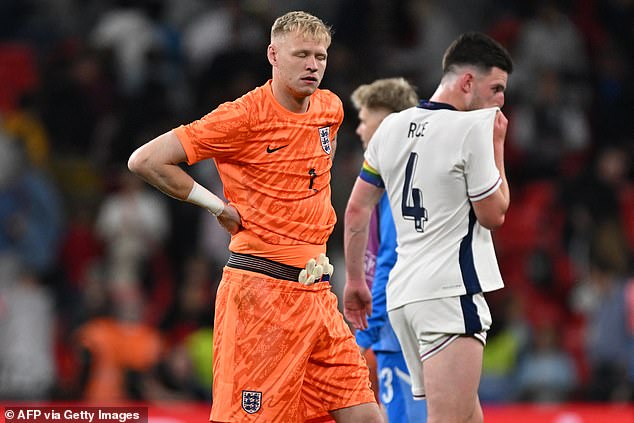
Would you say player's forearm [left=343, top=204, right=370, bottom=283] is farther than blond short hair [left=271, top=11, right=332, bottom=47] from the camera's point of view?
Yes

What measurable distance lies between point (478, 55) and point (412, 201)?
29.7 inches

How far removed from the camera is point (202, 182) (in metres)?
11.7

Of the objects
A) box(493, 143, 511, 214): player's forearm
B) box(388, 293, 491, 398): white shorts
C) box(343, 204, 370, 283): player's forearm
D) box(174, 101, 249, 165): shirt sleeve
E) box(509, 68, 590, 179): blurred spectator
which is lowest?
box(388, 293, 491, 398): white shorts

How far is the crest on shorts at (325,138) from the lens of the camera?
5.77 m

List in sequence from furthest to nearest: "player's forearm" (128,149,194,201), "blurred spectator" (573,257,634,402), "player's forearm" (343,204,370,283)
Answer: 1. "blurred spectator" (573,257,634,402)
2. "player's forearm" (343,204,370,283)
3. "player's forearm" (128,149,194,201)

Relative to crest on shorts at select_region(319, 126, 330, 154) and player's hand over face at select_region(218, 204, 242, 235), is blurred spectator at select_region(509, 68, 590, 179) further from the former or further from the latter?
player's hand over face at select_region(218, 204, 242, 235)

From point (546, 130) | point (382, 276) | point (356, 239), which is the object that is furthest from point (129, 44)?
point (356, 239)

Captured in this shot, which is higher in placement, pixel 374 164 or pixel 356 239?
pixel 374 164

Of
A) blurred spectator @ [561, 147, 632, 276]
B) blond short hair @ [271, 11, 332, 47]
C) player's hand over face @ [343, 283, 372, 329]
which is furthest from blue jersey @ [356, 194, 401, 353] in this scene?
blurred spectator @ [561, 147, 632, 276]

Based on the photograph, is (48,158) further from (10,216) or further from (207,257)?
(207,257)

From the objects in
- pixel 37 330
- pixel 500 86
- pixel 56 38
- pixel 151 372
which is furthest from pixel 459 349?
pixel 56 38

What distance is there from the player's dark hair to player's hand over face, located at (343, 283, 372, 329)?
119 cm

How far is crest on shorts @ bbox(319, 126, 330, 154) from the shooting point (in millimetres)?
5766

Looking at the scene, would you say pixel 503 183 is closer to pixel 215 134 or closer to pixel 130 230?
pixel 215 134
